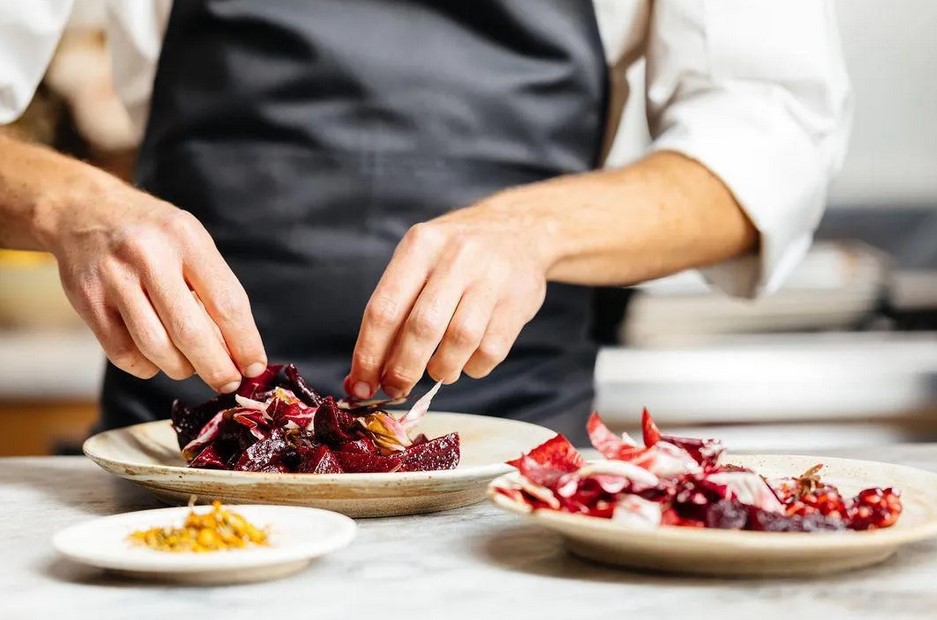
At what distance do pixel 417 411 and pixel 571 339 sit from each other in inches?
22.7

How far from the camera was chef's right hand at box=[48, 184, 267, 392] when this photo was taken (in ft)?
3.41

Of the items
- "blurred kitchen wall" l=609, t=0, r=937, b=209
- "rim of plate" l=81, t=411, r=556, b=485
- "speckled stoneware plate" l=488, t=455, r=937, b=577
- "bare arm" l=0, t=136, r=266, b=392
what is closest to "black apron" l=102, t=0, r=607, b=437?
"bare arm" l=0, t=136, r=266, b=392

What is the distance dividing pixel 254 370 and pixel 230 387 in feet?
0.08

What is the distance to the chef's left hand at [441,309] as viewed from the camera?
1043 millimetres

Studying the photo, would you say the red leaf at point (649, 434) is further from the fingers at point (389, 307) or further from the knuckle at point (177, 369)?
the knuckle at point (177, 369)

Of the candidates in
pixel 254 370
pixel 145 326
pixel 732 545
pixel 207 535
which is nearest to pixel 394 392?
pixel 254 370

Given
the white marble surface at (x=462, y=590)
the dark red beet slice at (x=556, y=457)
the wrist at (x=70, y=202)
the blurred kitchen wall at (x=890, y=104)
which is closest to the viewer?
the white marble surface at (x=462, y=590)

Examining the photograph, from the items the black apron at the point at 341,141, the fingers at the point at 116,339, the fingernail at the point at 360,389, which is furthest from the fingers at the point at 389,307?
the black apron at the point at 341,141

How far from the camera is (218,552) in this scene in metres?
0.74

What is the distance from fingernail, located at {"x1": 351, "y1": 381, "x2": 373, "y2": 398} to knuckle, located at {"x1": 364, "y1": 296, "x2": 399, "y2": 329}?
6 cm

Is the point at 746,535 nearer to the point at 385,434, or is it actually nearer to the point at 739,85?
the point at 385,434

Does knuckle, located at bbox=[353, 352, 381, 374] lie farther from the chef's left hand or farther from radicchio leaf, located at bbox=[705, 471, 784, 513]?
radicchio leaf, located at bbox=[705, 471, 784, 513]

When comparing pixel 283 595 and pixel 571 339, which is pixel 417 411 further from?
pixel 571 339

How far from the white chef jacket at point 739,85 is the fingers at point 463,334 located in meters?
0.50
